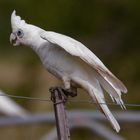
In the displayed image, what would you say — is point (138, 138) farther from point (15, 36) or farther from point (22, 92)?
point (15, 36)

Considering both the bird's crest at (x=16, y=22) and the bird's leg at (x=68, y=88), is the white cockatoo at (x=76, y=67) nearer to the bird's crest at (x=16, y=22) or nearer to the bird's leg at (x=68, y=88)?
the bird's leg at (x=68, y=88)

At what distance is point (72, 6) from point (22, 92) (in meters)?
0.93

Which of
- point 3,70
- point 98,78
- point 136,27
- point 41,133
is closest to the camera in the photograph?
point 98,78

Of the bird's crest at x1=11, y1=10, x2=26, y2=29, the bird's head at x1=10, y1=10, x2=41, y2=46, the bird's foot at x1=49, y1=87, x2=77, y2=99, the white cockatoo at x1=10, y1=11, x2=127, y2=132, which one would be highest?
the bird's crest at x1=11, y1=10, x2=26, y2=29

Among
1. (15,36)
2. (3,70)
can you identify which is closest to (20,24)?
(15,36)

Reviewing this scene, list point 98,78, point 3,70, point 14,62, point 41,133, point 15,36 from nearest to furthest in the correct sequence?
1. point 98,78
2. point 15,36
3. point 41,133
4. point 14,62
5. point 3,70

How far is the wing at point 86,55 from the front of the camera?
3.52 m

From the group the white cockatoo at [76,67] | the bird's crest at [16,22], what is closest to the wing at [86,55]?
the white cockatoo at [76,67]

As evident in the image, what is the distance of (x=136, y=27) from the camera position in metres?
7.88

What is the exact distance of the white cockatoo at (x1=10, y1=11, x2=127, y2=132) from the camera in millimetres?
3555

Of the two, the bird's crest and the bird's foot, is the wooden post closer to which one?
the bird's foot

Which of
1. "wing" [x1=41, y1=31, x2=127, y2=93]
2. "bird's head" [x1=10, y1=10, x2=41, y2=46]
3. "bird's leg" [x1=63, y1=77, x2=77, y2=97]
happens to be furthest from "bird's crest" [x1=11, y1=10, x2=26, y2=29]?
"bird's leg" [x1=63, y1=77, x2=77, y2=97]

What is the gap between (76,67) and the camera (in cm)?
370

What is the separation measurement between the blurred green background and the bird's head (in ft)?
12.2
